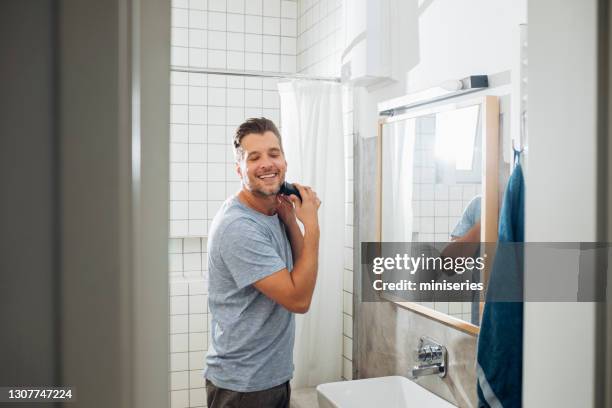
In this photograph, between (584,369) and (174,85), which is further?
(174,85)

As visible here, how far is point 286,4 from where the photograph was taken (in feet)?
10.0

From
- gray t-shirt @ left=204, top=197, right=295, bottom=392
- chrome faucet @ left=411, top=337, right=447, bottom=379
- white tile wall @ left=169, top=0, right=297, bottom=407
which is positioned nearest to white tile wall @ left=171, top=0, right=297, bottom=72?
white tile wall @ left=169, top=0, right=297, bottom=407

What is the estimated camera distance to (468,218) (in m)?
1.45

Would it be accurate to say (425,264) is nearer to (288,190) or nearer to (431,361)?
(431,361)

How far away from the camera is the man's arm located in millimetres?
1372

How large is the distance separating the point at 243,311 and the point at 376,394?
2.03ft

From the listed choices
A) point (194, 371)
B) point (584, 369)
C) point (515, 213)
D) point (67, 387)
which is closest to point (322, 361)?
point (194, 371)

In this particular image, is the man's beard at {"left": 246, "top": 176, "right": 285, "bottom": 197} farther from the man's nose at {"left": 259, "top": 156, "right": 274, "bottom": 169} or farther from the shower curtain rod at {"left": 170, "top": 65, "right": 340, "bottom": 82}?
the shower curtain rod at {"left": 170, "top": 65, "right": 340, "bottom": 82}

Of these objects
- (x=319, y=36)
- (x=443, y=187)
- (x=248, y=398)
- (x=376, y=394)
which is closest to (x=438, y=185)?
(x=443, y=187)

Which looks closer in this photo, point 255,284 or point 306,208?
point 255,284

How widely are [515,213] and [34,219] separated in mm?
→ 1015

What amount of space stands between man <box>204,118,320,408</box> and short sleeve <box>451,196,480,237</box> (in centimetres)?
43

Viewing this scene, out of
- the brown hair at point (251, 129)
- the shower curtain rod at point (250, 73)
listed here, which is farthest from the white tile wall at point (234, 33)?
the brown hair at point (251, 129)

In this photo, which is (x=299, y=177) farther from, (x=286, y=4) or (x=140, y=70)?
(x=140, y=70)
